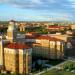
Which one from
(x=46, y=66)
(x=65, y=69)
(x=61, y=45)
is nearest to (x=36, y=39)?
(x=61, y=45)

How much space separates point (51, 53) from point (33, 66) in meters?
5.12

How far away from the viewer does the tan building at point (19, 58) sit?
67.0 ft

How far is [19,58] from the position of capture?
20688mm

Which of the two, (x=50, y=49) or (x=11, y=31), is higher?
(x=11, y=31)

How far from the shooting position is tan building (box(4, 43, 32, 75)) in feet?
67.0

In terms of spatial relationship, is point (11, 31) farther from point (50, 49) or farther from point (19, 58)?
point (50, 49)

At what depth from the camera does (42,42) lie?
92.6 ft

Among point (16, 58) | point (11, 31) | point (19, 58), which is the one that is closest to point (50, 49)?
point (11, 31)

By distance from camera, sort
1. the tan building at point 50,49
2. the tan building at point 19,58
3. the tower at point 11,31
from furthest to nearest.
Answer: the tan building at point 50,49
the tower at point 11,31
the tan building at point 19,58

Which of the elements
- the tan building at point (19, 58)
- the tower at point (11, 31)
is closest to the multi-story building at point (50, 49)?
the tower at point (11, 31)

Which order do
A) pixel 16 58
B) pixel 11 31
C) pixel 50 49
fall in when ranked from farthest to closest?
pixel 50 49, pixel 11 31, pixel 16 58

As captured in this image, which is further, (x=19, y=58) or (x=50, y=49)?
(x=50, y=49)

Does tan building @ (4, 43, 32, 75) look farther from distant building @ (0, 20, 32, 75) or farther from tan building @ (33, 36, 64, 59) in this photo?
tan building @ (33, 36, 64, 59)

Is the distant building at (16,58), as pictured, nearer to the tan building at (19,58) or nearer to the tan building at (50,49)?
the tan building at (19,58)
